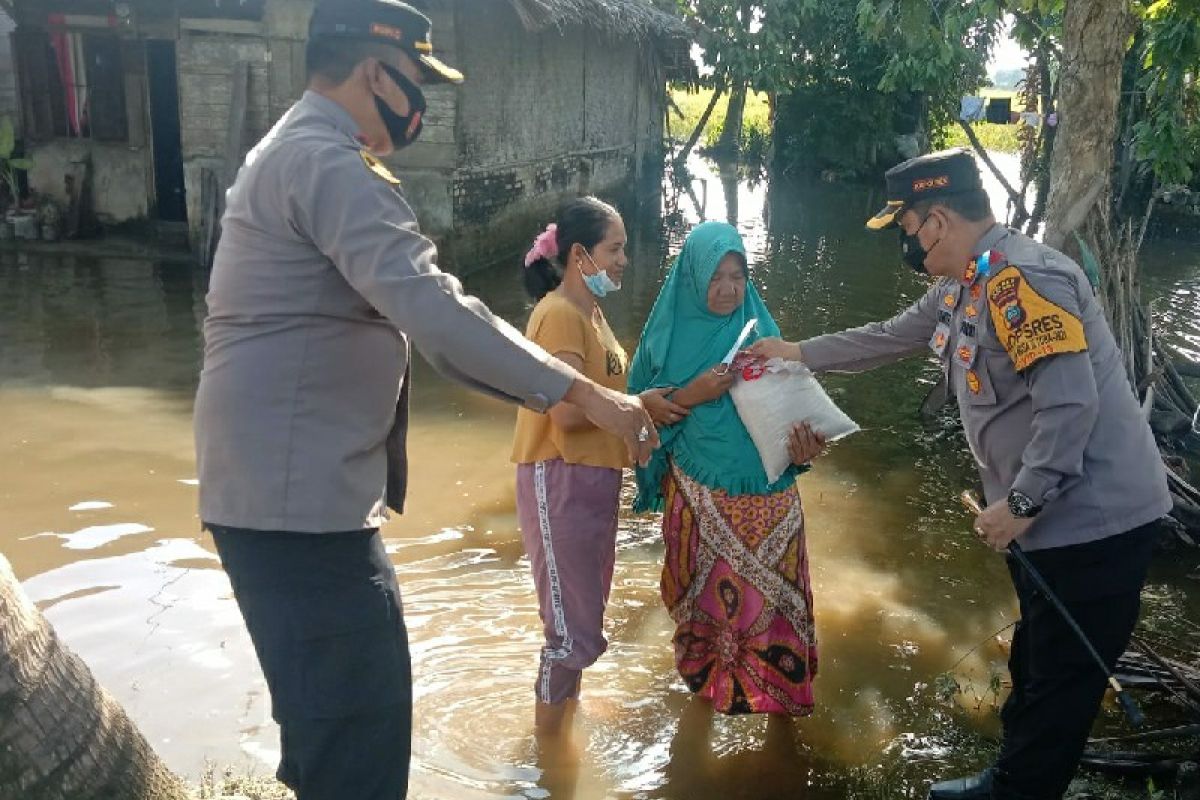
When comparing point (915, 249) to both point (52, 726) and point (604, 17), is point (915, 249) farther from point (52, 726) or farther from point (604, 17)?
point (604, 17)

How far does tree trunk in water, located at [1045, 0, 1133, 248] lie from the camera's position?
5.85 meters

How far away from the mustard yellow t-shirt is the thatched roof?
7693 mm

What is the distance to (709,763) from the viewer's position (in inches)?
141

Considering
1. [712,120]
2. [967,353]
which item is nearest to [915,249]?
[967,353]

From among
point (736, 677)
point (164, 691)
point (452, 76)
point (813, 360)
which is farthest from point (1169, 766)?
point (164, 691)

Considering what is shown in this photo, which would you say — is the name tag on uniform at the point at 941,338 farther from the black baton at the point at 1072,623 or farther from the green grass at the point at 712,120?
the green grass at the point at 712,120

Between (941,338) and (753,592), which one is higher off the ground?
(941,338)

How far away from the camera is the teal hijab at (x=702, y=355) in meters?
3.45

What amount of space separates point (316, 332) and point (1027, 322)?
5.54 feet

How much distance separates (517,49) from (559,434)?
10.4 metres

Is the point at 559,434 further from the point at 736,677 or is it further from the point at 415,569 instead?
the point at 415,569

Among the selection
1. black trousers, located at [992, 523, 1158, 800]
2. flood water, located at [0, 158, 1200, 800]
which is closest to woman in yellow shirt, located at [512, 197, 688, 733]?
flood water, located at [0, 158, 1200, 800]

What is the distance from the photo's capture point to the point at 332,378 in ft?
7.03

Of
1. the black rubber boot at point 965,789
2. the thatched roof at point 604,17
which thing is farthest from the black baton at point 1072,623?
the thatched roof at point 604,17
